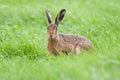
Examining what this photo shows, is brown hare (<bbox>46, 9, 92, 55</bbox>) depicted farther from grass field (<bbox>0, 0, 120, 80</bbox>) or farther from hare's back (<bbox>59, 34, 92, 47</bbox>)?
grass field (<bbox>0, 0, 120, 80</bbox>)

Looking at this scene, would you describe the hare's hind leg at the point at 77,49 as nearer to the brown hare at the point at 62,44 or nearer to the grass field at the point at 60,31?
the brown hare at the point at 62,44

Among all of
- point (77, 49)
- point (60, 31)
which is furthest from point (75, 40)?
point (60, 31)

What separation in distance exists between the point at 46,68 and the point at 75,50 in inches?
83.1

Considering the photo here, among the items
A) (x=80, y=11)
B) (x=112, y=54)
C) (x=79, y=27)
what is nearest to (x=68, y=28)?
(x=79, y=27)

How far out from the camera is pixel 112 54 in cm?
675

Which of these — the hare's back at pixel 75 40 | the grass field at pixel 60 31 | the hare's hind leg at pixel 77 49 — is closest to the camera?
the grass field at pixel 60 31

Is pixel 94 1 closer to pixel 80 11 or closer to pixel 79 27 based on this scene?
pixel 80 11

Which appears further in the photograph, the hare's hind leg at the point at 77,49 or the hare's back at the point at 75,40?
the hare's back at the point at 75,40

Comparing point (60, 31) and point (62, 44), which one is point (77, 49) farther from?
point (60, 31)

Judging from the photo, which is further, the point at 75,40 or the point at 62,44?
the point at 75,40

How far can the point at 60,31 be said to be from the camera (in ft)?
36.2

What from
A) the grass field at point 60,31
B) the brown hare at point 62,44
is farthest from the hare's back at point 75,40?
the grass field at point 60,31

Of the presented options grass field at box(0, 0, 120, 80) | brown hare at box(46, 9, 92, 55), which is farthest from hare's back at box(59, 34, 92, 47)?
grass field at box(0, 0, 120, 80)

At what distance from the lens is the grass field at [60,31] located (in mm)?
6164
